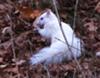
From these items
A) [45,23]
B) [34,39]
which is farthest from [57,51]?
[45,23]

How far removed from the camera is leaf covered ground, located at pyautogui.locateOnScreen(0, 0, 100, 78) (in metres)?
4.74

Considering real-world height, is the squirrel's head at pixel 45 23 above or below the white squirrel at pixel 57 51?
above

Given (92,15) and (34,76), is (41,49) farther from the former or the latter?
(92,15)

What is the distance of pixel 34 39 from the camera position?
5.99 metres

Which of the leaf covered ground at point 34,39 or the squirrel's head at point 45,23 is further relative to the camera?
the squirrel's head at point 45,23

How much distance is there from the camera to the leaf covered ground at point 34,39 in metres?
4.74

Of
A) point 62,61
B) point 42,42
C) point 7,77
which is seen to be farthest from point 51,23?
point 7,77

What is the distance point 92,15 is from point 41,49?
144 centimetres

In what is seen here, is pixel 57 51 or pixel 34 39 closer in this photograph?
pixel 57 51

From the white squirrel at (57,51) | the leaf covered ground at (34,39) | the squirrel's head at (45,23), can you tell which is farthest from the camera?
the squirrel's head at (45,23)

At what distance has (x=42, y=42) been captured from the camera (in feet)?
19.6

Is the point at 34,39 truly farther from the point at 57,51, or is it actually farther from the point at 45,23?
the point at 57,51

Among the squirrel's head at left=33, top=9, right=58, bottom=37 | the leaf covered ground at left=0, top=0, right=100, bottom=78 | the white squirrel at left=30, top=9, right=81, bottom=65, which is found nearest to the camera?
the leaf covered ground at left=0, top=0, right=100, bottom=78

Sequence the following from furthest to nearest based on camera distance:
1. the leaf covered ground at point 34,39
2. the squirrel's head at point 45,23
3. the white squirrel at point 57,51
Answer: the squirrel's head at point 45,23, the white squirrel at point 57,51, the leaf covered ground at point 34,39
